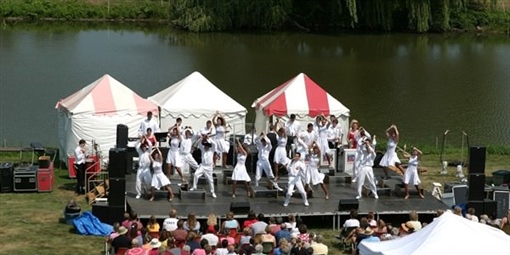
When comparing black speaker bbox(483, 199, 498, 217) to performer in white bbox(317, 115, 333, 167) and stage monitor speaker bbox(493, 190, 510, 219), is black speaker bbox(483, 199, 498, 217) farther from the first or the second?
performer in white bbox(317, 115, 333, 167)

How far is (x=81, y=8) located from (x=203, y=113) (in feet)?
125

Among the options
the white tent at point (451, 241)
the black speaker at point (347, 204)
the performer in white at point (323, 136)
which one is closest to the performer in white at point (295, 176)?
the black speaker at point (347, 204)

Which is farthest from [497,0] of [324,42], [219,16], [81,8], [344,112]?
[344,112]

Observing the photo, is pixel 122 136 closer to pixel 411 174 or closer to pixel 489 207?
pixel 411 174

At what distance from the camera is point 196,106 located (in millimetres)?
27859

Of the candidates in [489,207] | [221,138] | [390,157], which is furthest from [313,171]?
[489,207]

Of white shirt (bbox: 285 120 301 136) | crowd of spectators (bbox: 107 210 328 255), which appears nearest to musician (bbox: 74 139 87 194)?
crowd of spectators (bbox: 107 210 328 255)

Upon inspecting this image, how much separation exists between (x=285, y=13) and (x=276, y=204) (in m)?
40.0

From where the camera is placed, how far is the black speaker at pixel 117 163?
20906 mm

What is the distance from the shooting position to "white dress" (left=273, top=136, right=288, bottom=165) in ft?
78.8

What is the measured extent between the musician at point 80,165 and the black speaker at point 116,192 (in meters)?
3.00

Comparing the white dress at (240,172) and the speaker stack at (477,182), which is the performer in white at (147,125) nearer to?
the white dress at (240,172)

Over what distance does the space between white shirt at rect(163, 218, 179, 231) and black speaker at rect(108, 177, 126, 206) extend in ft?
6.46

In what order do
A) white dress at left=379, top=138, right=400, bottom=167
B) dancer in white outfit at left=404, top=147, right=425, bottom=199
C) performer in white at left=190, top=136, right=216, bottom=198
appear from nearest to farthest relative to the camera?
performer in white at left=190, top=136, right=216, bottom=198 < dancer in white outfit at left=404, top=147, right=425, bottom=199 < white dress at left=379, top=138, right=400, bottom=167
